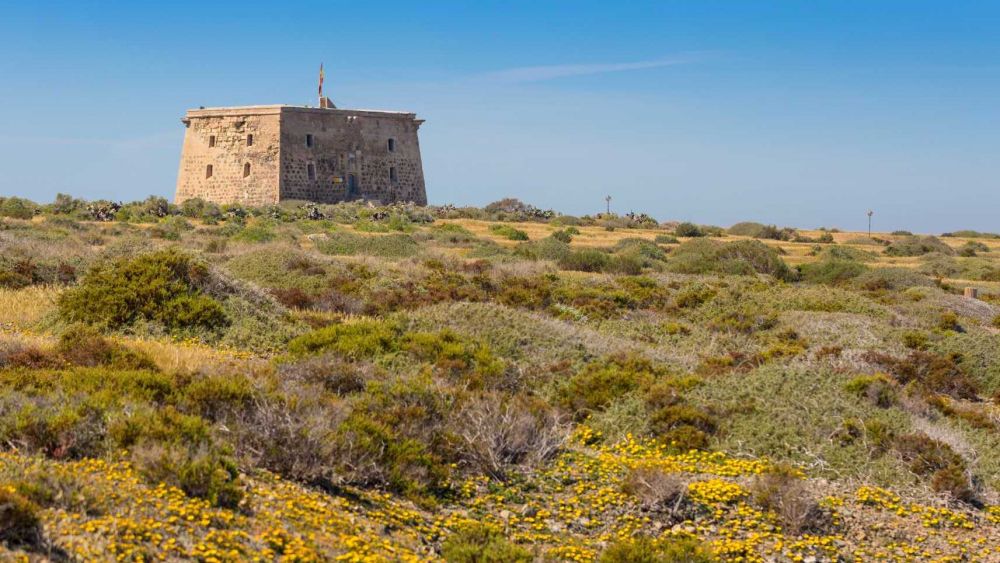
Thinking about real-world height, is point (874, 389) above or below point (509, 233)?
below

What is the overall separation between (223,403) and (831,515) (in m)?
5.66

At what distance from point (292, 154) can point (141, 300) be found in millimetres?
32481

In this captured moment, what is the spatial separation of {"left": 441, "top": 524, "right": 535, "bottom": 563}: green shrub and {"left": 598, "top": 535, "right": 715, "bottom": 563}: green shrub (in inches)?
25.9

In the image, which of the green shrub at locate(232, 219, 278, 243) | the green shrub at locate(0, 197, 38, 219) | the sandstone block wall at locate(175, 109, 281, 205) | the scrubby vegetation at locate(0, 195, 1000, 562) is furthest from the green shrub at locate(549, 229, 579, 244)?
the green shrub at locate(0, 197, 38, 219)

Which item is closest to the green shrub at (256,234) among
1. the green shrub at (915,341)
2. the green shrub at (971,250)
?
the green shrub at (915,341)

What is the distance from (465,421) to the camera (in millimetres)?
10594

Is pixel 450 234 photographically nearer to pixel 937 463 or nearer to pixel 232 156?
pixel 232 156

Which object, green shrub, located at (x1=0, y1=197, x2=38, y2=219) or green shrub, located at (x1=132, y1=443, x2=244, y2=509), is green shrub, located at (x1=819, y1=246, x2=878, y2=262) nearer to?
green shrub, located at (x1=0, y1=197, x2=38, y2=219)

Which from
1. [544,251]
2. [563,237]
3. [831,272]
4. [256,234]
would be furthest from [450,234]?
[831,272]

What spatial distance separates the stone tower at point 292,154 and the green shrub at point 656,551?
39.8 meters

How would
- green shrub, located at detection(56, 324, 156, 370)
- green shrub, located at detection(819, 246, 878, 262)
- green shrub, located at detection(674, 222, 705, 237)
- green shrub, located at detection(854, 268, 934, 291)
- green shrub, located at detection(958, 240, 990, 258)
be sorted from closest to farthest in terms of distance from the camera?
1. green shrub, located at detection(56, 324, 156, 370)
2. green shrub, located at detection(854, 268, 934, 291)
3. green shrub, located at detection(819, 246, 878, 262)
4. green shrub, located at detection(958, 240, 990, 258)
5. green shrub, located at detection(674, 222, 705, 237)

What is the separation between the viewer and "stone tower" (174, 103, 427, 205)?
152 feet

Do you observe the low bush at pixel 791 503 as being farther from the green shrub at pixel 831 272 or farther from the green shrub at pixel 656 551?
the green shrub at pixel 831 272

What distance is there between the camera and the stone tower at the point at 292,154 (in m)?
46.3
